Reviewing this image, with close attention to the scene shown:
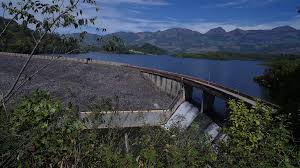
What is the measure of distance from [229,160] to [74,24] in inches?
171

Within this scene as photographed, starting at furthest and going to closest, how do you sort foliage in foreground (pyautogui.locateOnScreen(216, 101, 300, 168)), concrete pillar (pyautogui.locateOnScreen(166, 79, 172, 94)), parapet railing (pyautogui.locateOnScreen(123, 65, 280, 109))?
concrete pillar (pyautogui.locateOnScreen(166, 79, 172, 94)) → parapet railing (pyautogui.locateOnScreen(123, 65, 280, 109)) → foliage in foreground (pyautogui.locateOnScreen(216, 101, 300, 168))

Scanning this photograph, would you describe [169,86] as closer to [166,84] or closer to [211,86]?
[166,84]

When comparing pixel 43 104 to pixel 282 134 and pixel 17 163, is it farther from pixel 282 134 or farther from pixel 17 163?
pixel 282 134

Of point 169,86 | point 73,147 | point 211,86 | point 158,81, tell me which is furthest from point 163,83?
point 73,147

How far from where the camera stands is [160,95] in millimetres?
55219

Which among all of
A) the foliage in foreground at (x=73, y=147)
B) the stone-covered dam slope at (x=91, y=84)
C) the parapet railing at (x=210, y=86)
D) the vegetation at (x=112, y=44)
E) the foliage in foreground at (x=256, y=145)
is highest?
the vegetation at (x=112, y=44)

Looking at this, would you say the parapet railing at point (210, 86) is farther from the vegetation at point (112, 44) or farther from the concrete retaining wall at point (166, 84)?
the vegetation at point (112, 44)

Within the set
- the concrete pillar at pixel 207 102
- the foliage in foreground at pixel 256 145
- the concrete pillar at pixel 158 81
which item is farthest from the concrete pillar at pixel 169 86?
the foliage in foreground at pixel 256 145

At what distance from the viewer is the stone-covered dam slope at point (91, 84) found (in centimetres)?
5050

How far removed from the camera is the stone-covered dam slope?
5050 centimetres

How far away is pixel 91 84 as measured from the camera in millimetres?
61844

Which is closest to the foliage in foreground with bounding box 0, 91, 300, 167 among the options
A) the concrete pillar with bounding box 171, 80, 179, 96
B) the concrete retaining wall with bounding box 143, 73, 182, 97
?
the concrete retaining wall with bounding box 143, 73, 182, 97

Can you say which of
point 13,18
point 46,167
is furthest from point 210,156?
point 13,18

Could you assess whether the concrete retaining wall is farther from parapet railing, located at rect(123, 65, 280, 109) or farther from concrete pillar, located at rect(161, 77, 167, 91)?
parapet railing, located at rect(123, 65, 280, 109)
